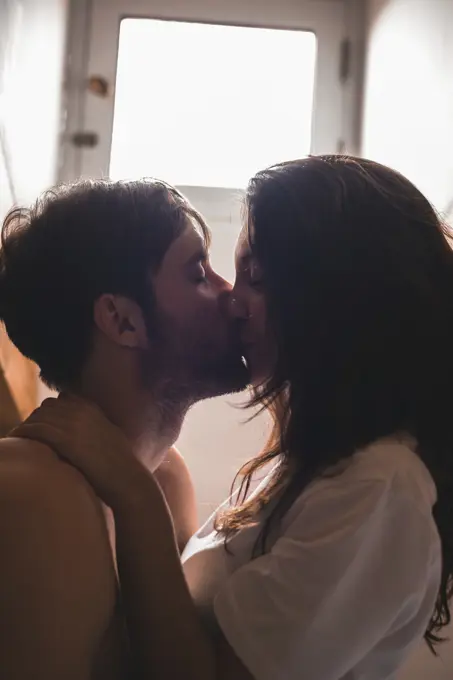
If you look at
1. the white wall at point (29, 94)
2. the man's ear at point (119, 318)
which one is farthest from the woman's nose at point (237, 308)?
the white wall at point (29, 94)

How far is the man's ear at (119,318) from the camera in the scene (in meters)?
0.95

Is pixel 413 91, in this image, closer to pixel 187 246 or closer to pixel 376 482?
pixel 187 246

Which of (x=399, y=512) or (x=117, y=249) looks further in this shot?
(x=117, y=249)

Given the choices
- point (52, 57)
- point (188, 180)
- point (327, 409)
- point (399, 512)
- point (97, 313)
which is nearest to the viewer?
point (399, 512)

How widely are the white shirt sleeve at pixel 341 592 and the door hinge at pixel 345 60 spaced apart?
1.33 metres

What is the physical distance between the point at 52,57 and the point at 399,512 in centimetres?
124

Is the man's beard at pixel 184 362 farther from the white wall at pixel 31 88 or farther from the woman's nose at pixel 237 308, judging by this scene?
the white wall at pixel 31 88

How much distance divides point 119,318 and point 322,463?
0.31 metres

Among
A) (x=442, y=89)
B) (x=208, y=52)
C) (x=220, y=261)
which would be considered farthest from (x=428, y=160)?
(x=208, y=52)

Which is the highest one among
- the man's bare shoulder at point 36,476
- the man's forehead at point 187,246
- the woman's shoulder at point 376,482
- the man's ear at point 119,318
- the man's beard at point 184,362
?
the man's forehead at point 187,246

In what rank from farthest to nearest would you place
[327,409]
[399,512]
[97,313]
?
[97,313] → [327,409] → [399,512]

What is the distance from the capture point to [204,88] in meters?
1.84

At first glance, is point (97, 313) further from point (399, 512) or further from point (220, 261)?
point (220, 261)

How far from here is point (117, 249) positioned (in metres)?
0.94
